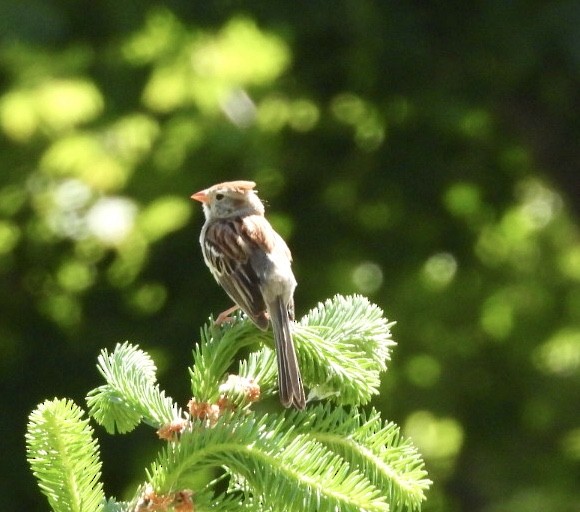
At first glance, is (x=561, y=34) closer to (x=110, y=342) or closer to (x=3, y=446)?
(x=110, y=342)

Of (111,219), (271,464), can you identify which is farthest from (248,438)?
(111,219)

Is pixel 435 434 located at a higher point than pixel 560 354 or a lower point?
lower

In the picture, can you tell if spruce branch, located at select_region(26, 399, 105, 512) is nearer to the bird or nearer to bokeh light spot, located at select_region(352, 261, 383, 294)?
the bird

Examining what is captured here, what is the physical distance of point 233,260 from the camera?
155 inches

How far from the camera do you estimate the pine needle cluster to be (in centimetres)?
218

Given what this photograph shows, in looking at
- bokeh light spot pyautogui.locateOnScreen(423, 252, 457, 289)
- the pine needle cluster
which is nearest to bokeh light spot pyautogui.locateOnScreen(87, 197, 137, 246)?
bokeh light spot pyautogui.locateOnScreen(423, 252, 457, 289)

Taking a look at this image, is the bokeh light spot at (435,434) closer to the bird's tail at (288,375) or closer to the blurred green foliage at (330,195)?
the blurred green foliage at (330,195)

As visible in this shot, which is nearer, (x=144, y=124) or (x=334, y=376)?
(x=334, y=376)

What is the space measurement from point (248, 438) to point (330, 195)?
6.46 metres

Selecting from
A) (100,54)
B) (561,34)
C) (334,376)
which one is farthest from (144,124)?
(334,376)

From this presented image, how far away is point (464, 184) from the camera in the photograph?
28.7 ft

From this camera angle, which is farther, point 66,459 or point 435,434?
point 435,434

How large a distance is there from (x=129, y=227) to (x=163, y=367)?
1043 millimetres

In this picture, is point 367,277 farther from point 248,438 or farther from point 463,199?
point 248,438
